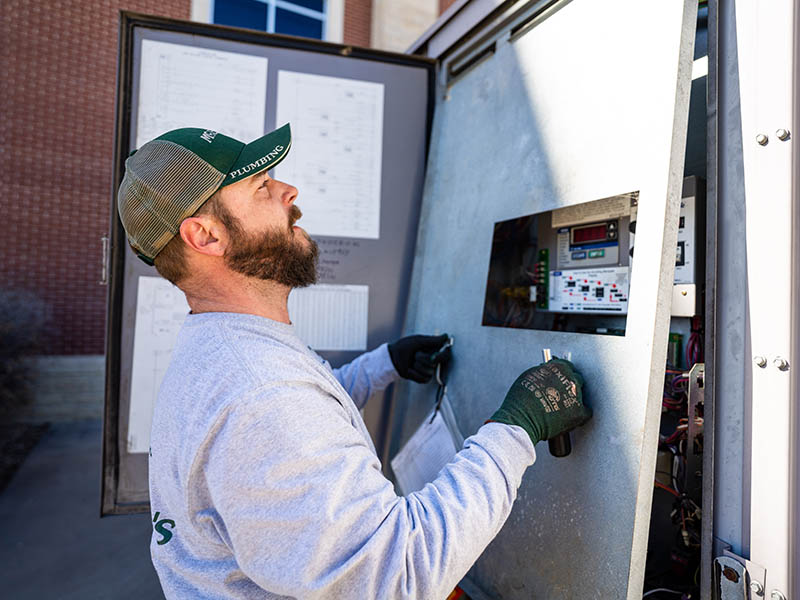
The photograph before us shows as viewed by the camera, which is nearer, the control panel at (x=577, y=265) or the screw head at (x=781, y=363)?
the screw head at (x=781, y=363)

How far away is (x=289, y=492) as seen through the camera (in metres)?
0.88

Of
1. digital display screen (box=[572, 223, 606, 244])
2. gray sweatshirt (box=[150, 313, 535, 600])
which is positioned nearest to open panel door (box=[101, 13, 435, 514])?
digital display screen (box=[572, 223, 606, 244])

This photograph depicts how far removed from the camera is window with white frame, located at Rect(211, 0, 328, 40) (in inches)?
279

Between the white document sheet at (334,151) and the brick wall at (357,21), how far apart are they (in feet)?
21.5

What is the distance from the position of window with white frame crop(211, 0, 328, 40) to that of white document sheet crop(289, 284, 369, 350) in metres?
6.42

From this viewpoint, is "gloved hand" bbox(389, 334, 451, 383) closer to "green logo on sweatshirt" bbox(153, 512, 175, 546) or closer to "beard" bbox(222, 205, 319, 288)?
"beard" bbox(222, 205, 319, 288)

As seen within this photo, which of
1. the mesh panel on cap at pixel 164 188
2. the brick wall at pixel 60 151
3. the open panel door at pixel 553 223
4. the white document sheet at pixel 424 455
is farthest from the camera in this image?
the brick wall at pixel 60 151

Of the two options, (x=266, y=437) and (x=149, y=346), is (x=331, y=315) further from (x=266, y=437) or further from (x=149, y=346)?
(x=266, y=437)

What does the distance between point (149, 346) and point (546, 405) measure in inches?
56.7

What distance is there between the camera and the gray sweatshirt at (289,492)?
0.88 metres

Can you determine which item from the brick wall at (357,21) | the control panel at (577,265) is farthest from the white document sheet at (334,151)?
the brick wall at (357,21)

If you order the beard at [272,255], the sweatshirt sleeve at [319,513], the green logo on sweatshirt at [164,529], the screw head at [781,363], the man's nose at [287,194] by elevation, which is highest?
the man's nose at [287,194]

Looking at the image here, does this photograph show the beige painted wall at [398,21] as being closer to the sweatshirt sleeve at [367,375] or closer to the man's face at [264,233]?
the sweatshirt sleeve at [367,375]

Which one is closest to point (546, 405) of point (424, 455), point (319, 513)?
point (319, 513)
